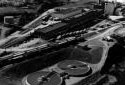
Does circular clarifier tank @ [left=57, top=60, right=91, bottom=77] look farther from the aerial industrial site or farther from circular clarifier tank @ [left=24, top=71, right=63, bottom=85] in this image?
circular clarifier tank @ [left=24, top=71, right=63, bottom=85]

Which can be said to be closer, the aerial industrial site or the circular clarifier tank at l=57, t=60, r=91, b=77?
the aerial industrial site

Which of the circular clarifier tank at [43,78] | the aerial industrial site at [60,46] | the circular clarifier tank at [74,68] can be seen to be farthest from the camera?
the circular clarifier tank at [74,68]

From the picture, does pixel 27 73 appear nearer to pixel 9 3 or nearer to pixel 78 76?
pixel 78 76

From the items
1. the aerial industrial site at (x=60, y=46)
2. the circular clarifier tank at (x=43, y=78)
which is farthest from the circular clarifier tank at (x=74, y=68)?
the circular clarifier tank at (x=43, y=78)

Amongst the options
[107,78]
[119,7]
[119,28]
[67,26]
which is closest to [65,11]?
[67,26]

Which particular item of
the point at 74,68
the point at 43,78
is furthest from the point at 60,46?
the point at 43,78

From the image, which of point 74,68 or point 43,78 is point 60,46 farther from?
point 43,78

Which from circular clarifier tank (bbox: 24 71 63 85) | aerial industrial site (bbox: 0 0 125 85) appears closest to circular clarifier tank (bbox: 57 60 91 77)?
aerial industrial site (bbox: 0 0 125 85)

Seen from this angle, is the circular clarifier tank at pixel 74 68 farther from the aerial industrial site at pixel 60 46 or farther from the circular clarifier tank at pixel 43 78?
the circular clarifier tank at pixel 43 78
